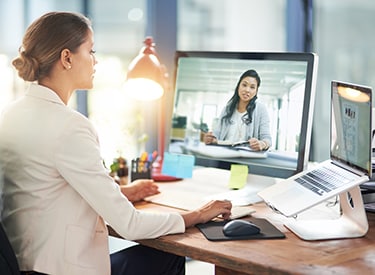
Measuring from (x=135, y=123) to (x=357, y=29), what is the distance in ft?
5.05

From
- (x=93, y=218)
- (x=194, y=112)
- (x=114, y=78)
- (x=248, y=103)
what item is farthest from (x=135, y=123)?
(x=93, y=218)

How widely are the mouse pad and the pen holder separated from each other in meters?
0.59

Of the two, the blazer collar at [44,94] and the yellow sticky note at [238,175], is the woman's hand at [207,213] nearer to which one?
the yellow sticky note at [238,175]

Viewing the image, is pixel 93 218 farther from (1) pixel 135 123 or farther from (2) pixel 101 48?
(2) pixel 101 48

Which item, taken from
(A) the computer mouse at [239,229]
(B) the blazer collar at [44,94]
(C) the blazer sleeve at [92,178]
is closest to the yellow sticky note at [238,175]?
(A) the computer mouse at [239,229]

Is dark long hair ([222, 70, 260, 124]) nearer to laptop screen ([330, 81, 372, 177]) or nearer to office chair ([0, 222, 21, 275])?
laptop screen ([330, 81, 372, 177])

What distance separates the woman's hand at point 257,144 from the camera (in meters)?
2.16

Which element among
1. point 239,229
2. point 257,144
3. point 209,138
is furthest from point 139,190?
point 239,229

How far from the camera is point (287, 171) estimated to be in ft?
6.91

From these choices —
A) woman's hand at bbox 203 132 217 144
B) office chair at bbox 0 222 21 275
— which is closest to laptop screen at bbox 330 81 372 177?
woman's hand at bbox 203 132 217 144

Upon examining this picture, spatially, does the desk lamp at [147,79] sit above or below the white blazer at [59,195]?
above

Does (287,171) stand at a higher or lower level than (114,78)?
lower

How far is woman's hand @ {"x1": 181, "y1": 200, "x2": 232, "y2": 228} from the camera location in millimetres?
1804

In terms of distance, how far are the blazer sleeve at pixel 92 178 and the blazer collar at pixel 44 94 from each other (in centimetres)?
9
